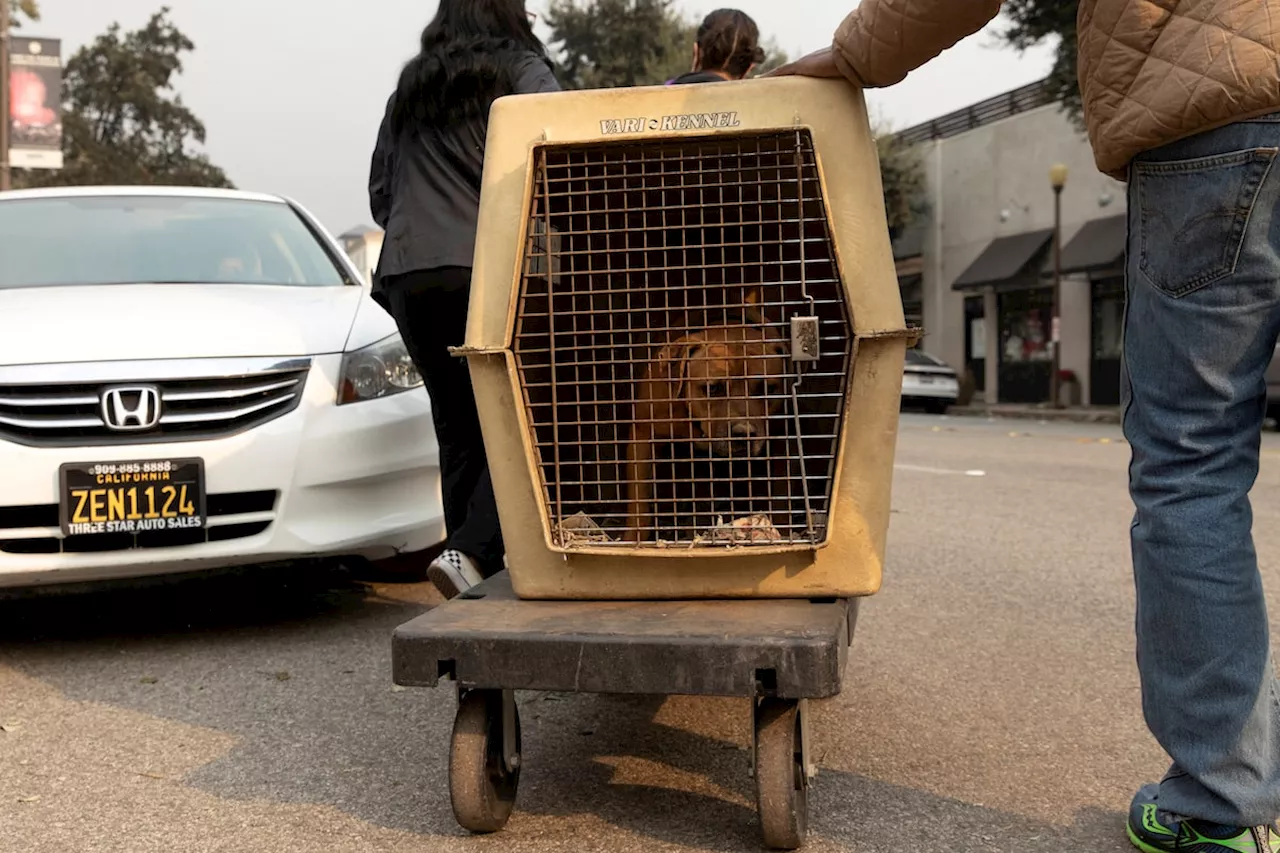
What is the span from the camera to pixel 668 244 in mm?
2752

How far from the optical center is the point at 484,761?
7.66ft

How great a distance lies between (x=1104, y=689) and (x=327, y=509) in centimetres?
234

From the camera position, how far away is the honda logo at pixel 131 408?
367cm

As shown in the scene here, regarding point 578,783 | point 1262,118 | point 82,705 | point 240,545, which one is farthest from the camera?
point 240,545

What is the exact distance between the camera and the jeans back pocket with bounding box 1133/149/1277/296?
6.48ft

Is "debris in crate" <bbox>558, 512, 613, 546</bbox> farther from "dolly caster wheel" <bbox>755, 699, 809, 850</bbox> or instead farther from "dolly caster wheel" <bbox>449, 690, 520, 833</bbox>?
"dolly caster wheel" <bbox>755, 699, 809, 850</bbox>

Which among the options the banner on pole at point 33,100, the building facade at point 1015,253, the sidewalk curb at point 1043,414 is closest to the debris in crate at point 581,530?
the banner on pole at point 33,100

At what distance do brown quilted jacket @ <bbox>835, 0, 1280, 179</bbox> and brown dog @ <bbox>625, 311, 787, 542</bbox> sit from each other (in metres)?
0.68

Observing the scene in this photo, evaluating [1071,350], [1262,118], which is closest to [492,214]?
[1262,118]

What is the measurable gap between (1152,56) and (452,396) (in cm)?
210

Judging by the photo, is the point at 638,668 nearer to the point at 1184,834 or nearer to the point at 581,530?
the point at 581,530

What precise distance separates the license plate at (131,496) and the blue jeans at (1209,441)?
2.69m

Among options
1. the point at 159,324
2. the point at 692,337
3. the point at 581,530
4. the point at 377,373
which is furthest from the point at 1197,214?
the point at 159,324

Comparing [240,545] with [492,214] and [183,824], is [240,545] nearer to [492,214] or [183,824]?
[183,824]
